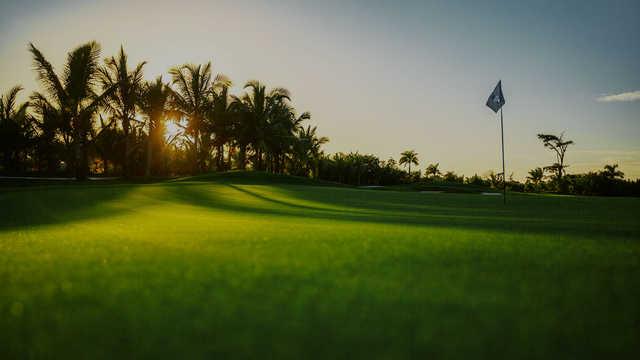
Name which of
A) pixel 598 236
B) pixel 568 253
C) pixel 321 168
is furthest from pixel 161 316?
pixel 321 168

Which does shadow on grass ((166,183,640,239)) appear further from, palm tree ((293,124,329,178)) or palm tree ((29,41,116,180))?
palm tree ((293,124,329,178))

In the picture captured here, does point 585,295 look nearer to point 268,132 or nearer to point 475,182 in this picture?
point 268,132

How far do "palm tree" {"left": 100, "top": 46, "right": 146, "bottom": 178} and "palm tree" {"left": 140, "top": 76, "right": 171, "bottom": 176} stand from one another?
1709 millimetres

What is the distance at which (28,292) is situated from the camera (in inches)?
123

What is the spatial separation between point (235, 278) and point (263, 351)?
5.18 feet

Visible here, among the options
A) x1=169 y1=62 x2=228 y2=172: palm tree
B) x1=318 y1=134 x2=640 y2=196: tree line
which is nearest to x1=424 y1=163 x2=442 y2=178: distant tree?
x1=318 y1=134 x2=640 y2=196: tree line

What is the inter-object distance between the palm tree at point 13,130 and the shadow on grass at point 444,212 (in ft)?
63.5

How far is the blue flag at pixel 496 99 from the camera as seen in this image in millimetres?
19219

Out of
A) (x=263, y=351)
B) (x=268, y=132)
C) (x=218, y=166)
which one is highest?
(x=268, y=132)

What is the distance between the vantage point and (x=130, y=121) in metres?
30.3

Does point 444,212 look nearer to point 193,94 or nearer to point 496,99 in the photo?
point 496,99

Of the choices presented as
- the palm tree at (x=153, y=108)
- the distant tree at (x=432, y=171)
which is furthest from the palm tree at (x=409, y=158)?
the palm tree at (x=153, y=108)

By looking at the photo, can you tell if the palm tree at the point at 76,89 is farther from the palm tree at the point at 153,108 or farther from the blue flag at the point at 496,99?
the blue flag at the point at 496,99

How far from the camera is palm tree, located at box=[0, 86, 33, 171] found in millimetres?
29016
